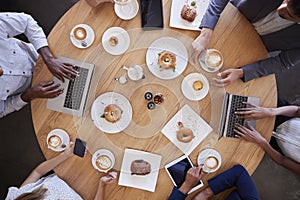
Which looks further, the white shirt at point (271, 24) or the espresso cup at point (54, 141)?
the espresso cup at point (54, 141)

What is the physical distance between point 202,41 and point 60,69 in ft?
2.79

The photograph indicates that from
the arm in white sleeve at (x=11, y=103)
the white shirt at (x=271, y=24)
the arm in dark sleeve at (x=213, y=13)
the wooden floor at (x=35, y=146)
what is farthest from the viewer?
the wooden floor at (x=35, y=146)

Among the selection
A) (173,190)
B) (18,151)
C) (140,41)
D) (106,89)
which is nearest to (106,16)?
(140,41)

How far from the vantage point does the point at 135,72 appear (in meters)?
2.03

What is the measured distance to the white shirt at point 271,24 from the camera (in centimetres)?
187

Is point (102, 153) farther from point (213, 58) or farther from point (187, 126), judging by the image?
point (213, 58)

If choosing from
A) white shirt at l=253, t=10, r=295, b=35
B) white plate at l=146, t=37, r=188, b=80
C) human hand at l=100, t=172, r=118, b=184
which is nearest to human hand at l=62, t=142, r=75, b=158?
human hand at l=100, t=172, r=118, b=184

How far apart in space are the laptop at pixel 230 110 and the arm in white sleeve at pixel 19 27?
1.14 m

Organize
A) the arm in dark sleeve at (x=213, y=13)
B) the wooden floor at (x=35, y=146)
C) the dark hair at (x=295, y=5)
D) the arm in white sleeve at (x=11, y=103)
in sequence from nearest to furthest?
the dark hair at (x=295, y=5)
the arm in dark sleeve at (x=213, y=13)
the arm in white sleeve at (x=11, y=103)
the wooden floor at (x=35, y=146)

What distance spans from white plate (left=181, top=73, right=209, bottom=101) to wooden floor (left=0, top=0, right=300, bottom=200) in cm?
106

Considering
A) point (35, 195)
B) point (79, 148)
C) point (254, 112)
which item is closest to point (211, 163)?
point (254, 112)

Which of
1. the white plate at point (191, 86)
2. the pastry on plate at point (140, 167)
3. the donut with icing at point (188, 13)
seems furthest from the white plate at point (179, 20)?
the pastry on plate at point (140, 167)

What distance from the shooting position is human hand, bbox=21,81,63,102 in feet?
6.68

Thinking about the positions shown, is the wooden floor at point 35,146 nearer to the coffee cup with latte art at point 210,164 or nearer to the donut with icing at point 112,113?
the coffee cup with latte art at point 210,164
